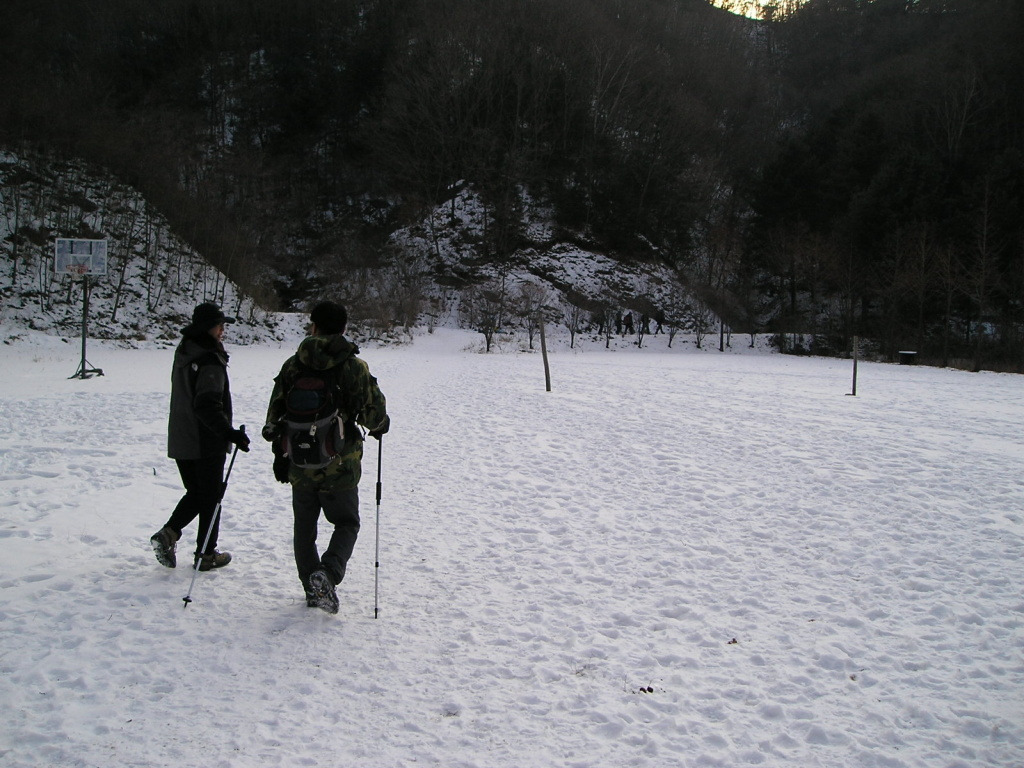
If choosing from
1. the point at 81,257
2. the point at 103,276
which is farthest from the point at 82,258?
the point at 103,276

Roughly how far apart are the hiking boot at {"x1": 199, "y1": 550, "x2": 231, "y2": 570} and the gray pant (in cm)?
106

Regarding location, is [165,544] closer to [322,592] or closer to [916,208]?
[322,592]

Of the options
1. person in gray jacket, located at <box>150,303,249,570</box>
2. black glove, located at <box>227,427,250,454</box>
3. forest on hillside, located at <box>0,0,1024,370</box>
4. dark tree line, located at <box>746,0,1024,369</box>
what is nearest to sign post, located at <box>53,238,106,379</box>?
person in gray jacket, located at <box>150,303,249,570</box>

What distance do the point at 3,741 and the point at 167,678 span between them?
0.69 meters

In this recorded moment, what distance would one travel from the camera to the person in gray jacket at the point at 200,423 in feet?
13.4

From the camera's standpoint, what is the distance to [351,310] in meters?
32.3

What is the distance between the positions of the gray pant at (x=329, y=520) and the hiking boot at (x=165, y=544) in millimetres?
1136

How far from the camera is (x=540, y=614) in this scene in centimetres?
424

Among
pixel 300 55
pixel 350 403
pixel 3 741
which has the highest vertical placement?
pixel 300 55

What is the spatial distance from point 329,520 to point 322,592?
16.7 inches

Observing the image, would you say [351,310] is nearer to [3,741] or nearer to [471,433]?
[471,433]

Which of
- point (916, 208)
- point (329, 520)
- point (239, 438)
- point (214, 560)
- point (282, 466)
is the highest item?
point (916, 208)

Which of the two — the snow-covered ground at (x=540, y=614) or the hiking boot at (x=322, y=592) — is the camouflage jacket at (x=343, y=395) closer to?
the hiking boot at (x=322, y=592)

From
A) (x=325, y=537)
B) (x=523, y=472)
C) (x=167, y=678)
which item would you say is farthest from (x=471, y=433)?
(x=167, y=678)
